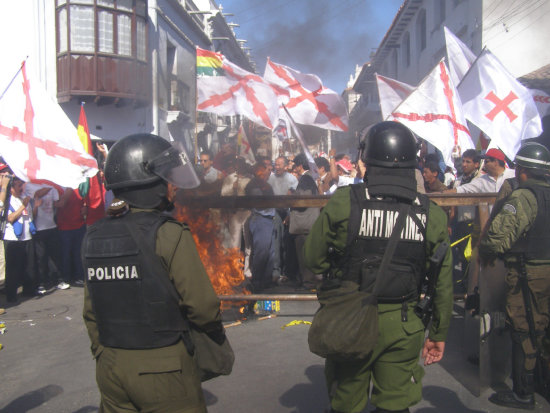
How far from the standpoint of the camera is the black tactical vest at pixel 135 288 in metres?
2.16

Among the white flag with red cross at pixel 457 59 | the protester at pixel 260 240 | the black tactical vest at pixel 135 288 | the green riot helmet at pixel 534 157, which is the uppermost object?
the white flag with red cross at pixel 457 59

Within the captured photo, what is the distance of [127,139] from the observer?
2.41m

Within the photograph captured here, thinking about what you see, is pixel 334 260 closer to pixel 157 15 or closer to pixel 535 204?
pixel 535 204

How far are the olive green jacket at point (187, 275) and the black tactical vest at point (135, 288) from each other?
33mm

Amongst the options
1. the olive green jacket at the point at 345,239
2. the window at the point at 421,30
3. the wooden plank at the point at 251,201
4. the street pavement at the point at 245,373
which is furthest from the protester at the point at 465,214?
the window at the point at 421,30

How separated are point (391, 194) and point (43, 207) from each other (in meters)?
6.71

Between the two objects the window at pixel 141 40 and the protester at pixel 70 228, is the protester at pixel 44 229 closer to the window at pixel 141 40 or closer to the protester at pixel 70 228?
the protester at pixel 70 228

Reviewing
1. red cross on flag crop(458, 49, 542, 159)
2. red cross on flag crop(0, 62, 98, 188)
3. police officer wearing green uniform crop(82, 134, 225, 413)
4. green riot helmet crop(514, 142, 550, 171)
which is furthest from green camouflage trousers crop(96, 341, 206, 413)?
red cross on flag crop(458, 49, 542, 159)

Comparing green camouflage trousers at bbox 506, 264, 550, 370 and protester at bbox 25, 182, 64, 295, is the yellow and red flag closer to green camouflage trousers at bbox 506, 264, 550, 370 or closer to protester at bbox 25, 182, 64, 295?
protester at bbox 25, 182, 64, 295

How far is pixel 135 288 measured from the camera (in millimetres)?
2176

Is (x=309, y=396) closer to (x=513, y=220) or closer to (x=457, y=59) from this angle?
(x=513, y=220)

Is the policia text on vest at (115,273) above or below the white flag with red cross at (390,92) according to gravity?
below

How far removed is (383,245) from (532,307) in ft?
6.12

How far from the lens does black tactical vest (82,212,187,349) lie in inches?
85.2
